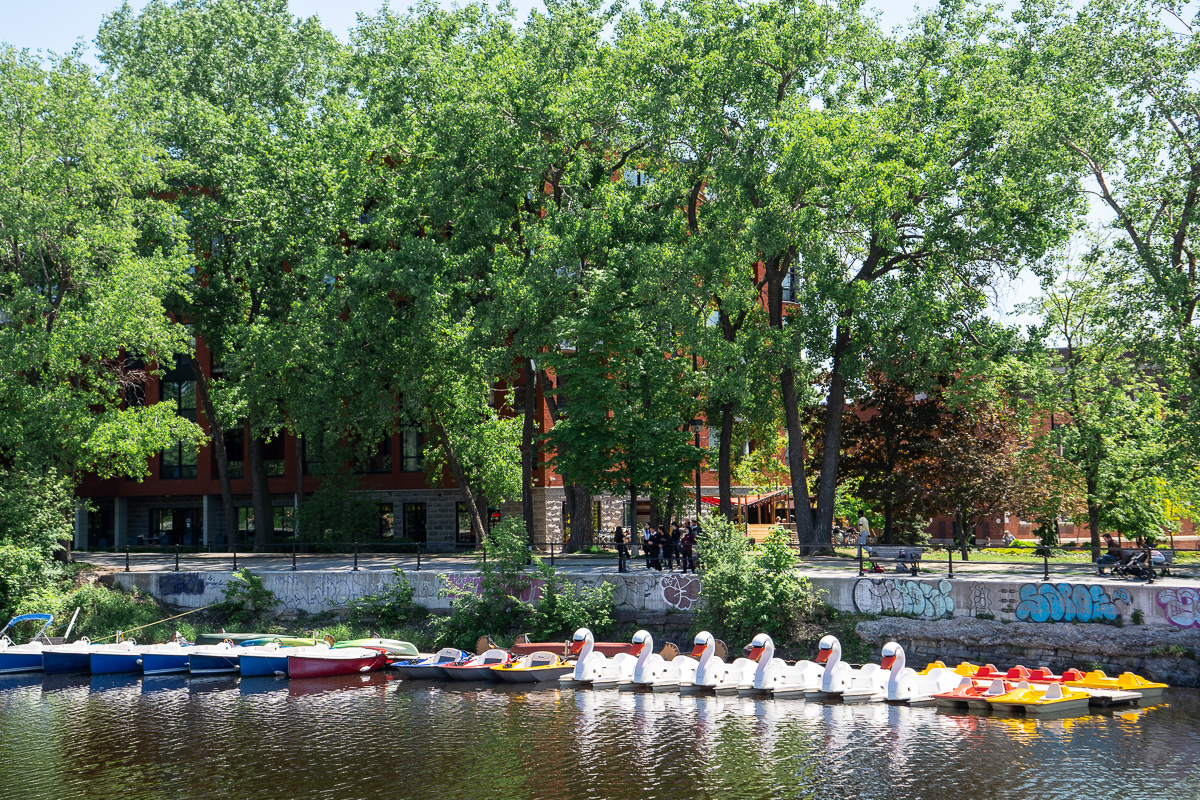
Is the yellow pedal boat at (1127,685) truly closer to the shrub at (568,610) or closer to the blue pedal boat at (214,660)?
the shrub at (568,610)

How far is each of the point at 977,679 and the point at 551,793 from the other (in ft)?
35.6

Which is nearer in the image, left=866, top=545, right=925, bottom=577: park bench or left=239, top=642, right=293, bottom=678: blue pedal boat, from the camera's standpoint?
left=866, top=545, right=925, bottom=577: park bench

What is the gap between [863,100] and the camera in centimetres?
3544

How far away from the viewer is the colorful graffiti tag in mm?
24734

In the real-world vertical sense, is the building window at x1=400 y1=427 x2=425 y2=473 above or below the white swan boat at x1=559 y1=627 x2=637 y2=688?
above

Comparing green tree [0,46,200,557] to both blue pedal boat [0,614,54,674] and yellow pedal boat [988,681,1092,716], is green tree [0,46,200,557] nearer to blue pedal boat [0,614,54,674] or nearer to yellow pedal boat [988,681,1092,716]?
blue pedal boat [0,614,54,674]

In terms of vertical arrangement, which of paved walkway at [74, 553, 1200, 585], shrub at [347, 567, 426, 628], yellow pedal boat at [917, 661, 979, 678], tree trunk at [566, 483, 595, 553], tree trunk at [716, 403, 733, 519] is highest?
tree trunk at [716, 403, 733, 519]

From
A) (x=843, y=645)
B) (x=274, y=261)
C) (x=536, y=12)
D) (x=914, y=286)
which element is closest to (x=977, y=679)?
(x=843, y=645)

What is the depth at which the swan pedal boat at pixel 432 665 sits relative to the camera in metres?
29.0

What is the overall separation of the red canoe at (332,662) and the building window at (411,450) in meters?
21.6

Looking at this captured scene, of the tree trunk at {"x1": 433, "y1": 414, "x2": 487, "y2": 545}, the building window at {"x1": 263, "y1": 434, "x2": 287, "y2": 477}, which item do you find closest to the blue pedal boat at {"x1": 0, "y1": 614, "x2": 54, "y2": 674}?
the tree trunk at {"x1": 433, "y1": 414, "x2": 487, "y2": 545}

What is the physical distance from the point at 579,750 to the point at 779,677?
6.65 m

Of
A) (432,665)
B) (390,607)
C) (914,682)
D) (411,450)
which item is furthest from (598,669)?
(411,450)

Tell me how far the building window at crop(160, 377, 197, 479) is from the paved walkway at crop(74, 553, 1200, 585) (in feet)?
33.7
